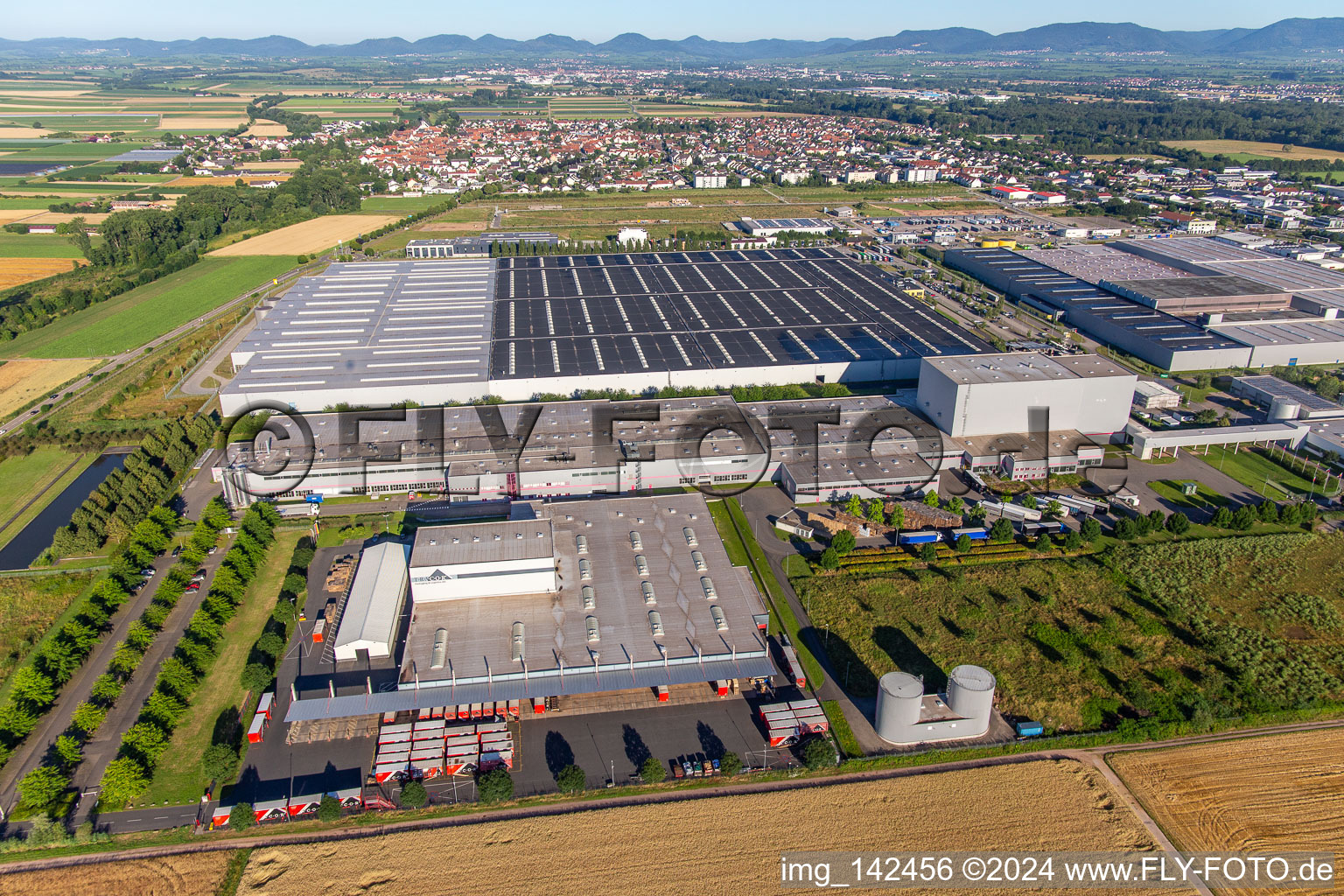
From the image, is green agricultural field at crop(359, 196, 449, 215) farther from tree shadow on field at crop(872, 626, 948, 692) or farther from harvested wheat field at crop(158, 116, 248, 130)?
tree shadow on field at crop(872, 626, 948, 692)

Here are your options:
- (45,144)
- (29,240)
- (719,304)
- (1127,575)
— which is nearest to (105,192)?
(29,240)

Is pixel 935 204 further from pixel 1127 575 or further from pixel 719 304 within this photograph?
pixel 1127 575

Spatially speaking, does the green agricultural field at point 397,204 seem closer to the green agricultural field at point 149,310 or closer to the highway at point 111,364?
the green agricultural field at point 149,310

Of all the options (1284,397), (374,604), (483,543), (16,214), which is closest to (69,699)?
(374,604)

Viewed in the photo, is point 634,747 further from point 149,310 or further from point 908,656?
point 149,310

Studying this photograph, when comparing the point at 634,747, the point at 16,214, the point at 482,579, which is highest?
the point at 16,214

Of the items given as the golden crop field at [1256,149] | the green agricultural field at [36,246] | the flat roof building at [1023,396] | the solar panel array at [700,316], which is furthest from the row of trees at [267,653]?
the golden crop field at [1256,149]

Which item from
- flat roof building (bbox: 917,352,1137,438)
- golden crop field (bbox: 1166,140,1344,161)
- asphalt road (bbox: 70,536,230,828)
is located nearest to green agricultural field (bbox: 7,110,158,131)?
asphalt road (bbox: 70,536,230,828)
